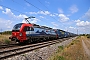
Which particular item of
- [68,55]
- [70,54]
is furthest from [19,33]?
[68,55]

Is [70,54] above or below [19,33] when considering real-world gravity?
below

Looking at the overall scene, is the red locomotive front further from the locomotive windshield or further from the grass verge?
the grass verge

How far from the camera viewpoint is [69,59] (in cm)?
1107

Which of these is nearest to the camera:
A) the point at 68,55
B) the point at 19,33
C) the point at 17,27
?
the point at 68,55

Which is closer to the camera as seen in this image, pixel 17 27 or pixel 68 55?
pixel 68 55

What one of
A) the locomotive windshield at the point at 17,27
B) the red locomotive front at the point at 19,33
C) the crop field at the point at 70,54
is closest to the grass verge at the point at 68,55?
the crop field at the point at 70,54

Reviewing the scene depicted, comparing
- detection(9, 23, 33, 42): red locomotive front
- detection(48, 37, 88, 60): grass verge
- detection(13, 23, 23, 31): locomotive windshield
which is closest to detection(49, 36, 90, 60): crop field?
detection(48, 37, 88, 60): grass verge

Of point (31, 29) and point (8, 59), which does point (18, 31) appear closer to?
point (31, 29)

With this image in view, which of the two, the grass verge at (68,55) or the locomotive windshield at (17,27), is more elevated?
the locomotive windshield at (17,27)

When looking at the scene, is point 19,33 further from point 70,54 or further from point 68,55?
point 68,55

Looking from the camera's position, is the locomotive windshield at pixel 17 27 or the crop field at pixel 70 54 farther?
the locomotive windshield at pixel 17 27

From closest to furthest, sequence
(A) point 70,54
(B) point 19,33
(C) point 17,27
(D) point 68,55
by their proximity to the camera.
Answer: (D) point 68,55
(A) point 70,54
(B) point 19,33
(C) point 17,27

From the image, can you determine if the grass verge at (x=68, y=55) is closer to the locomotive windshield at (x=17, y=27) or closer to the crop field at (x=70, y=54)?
the crop field at (x=70, y=54)

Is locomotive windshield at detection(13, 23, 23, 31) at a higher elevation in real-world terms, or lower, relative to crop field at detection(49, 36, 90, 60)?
higher
